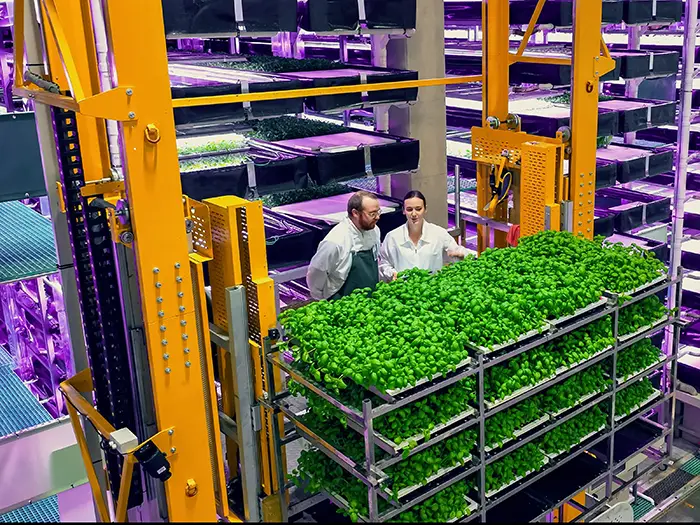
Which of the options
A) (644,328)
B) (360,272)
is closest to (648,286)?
(644,328)

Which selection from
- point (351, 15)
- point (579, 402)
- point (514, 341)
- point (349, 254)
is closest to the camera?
point (514, 341)

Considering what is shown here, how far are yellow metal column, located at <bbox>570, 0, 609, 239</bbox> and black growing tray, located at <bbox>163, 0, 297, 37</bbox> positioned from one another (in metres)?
2.32

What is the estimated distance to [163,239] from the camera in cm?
407

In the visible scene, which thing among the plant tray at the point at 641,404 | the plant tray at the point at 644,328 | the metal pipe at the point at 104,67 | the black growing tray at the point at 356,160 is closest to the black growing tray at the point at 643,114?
the black growing tray at the point at 356,160

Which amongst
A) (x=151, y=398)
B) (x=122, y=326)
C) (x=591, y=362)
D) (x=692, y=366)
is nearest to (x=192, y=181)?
(x=122, y=326)

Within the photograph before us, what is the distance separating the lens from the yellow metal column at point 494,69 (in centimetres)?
Result: 676

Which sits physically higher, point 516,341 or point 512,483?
point 516,341

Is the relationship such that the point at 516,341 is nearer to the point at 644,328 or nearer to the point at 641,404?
the point at 644,328

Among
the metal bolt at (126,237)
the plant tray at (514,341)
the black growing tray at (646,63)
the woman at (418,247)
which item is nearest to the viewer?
the metal bolt at (126,237)

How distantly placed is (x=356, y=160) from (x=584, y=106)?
1931mm

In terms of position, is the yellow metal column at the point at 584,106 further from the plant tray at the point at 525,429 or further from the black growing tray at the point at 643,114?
the plant tray at the point at 525,429

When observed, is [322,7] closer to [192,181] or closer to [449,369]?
[192,181]

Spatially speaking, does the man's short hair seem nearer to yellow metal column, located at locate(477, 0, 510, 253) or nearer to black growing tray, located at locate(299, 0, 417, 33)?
black growing tray, located at locate(299, 0, 417, 33)

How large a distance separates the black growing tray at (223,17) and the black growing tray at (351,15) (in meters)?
0.16
